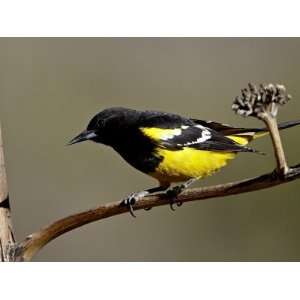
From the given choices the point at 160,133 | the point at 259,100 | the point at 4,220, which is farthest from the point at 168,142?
the point at 4,220

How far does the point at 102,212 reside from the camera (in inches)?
79.9

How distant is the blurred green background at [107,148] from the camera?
210cm

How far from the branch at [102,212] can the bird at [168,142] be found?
0.03 m

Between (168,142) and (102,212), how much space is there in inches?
13.7

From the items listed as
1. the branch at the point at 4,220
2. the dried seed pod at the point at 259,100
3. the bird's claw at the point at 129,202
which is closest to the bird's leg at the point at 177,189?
the bird's claw at the point at 129,202

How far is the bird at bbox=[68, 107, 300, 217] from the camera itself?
198cm

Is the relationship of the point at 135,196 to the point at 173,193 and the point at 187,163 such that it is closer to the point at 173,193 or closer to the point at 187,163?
the point at 173,193

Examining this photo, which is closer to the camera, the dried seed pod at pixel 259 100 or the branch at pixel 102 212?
the dried seed pod at pixel 259 100

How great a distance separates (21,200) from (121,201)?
0.38 metres

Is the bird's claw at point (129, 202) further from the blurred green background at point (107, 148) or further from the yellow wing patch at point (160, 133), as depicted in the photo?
the yellow wing patch at point (160, 133)

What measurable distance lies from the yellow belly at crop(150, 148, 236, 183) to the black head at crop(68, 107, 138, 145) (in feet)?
0.65

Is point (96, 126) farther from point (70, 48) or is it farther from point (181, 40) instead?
point (181, 40)
